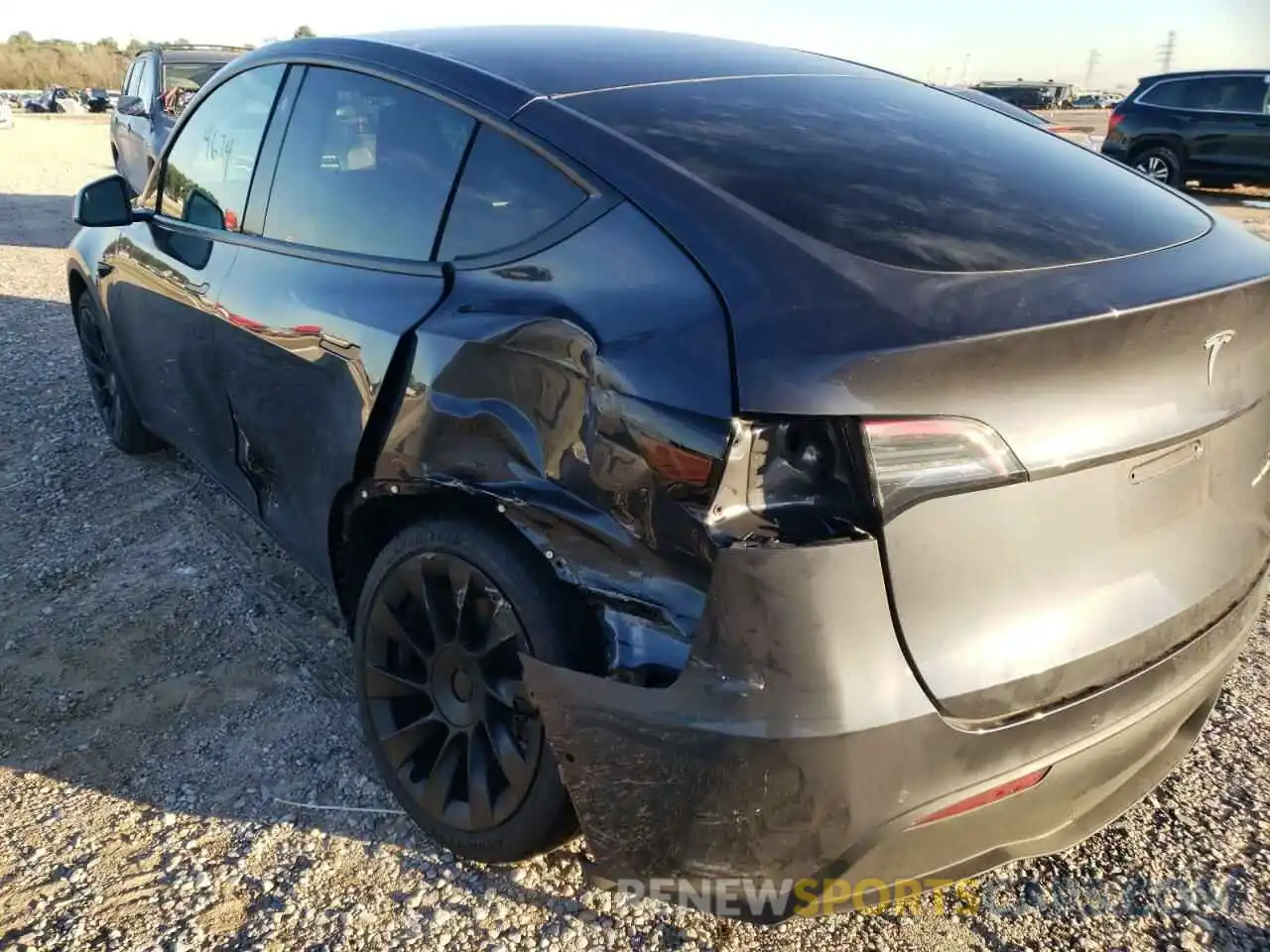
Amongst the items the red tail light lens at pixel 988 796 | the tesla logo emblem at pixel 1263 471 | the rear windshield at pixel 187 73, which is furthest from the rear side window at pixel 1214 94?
the red tail light lens at pixel 988 796

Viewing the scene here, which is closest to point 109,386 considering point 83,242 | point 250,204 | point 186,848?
point 83,242

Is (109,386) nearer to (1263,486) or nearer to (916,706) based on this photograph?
(916,706)

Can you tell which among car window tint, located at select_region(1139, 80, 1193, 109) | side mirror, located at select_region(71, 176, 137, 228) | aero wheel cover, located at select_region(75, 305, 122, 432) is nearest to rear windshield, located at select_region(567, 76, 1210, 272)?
side mirror, located at select_region(71, 176, 137, 228)

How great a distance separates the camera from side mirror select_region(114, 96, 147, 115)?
10383 millimetres

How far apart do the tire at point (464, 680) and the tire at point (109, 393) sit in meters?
2.40

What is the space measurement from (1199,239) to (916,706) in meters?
1.19

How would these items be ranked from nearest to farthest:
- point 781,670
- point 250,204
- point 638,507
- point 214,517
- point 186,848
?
point 781,670
point 638,507
point 186,848
point 250,204
point 214,517

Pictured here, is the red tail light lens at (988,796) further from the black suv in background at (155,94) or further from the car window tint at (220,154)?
the black suv in background at (155,94)

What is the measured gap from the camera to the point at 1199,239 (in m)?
2.01

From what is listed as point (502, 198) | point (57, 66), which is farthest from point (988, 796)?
point (57, 66)

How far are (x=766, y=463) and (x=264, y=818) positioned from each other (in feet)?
5.22

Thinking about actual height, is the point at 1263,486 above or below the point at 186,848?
above

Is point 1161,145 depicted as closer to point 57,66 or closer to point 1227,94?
point 1227,94

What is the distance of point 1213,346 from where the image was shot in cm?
174
